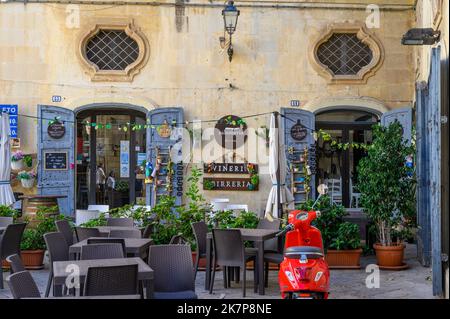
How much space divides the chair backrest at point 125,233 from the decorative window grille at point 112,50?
7423mm

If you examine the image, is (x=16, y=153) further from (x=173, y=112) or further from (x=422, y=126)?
(x=422, y=126)

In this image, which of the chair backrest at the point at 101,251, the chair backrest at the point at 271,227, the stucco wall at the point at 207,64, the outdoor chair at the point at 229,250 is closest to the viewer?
the chair backrest at the point at 101,251

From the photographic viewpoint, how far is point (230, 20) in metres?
14.6

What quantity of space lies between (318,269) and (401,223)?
4401 millimetres

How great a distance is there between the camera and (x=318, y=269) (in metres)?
6.88

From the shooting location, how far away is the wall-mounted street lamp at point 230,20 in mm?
14344

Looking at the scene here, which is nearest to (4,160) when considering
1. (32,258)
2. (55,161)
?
(55,161)

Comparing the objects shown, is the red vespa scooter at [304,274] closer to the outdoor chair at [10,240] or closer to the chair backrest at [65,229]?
the chair backrest at [65,229]

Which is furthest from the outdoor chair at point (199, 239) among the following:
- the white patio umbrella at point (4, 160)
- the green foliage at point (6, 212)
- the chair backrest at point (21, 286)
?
the white patio umbrella at point (4, 160)

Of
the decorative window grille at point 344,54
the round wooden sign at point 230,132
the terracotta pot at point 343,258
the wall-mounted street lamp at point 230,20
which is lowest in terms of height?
the terracotta pot at point 343,258

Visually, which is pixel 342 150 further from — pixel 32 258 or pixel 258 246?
pixel 32 258

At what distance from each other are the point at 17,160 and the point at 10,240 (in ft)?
20.1

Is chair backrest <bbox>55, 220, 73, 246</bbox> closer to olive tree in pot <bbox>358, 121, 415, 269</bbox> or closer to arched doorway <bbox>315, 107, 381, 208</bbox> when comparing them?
olive tree in pot <bbox>358, 121, 415, 269</bbox>

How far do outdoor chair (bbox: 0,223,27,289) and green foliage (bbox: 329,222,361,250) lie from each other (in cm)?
437
